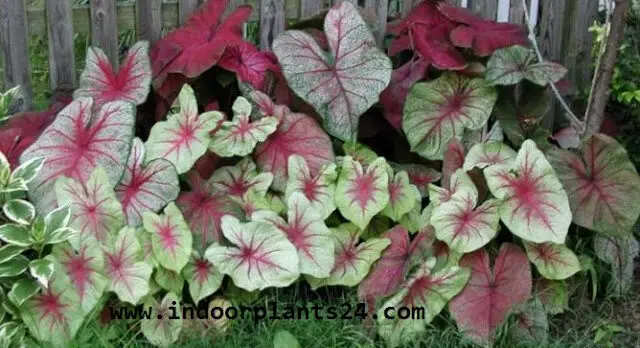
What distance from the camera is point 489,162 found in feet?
10.8

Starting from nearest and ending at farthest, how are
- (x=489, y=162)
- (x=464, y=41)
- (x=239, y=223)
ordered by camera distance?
(x=239, y=223), (x=489, y=162), (x=464, y=41)

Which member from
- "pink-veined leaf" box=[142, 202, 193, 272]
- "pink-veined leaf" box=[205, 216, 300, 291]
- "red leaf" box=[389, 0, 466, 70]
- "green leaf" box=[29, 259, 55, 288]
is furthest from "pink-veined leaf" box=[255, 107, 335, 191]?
"green leaf" box=[29, 259, 55, 288]

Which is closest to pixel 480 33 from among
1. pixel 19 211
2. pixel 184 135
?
pixel 184 135

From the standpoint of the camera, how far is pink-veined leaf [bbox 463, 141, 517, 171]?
10.7ft

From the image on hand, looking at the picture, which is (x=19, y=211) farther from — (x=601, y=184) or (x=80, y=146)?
(x=601, y=184)

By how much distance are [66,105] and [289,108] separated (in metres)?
0.83

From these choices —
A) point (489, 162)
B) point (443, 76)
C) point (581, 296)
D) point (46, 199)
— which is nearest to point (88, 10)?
point (46, 199)

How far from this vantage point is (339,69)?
3375mm

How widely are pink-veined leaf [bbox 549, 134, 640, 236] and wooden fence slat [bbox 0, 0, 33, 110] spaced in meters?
1.99

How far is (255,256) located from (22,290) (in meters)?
0.75

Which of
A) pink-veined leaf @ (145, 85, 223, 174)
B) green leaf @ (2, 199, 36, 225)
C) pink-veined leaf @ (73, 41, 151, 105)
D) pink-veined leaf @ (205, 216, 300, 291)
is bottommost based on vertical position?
pink-veined leaf @ (205, 216, 300, 291)

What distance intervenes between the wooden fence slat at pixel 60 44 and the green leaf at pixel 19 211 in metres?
0.67

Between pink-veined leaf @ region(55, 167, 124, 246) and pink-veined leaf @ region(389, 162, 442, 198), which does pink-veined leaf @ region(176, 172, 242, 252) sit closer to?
pink-veined leaf @ region(55, 167, 124, 246)

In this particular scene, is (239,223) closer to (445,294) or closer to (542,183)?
(445,294)
